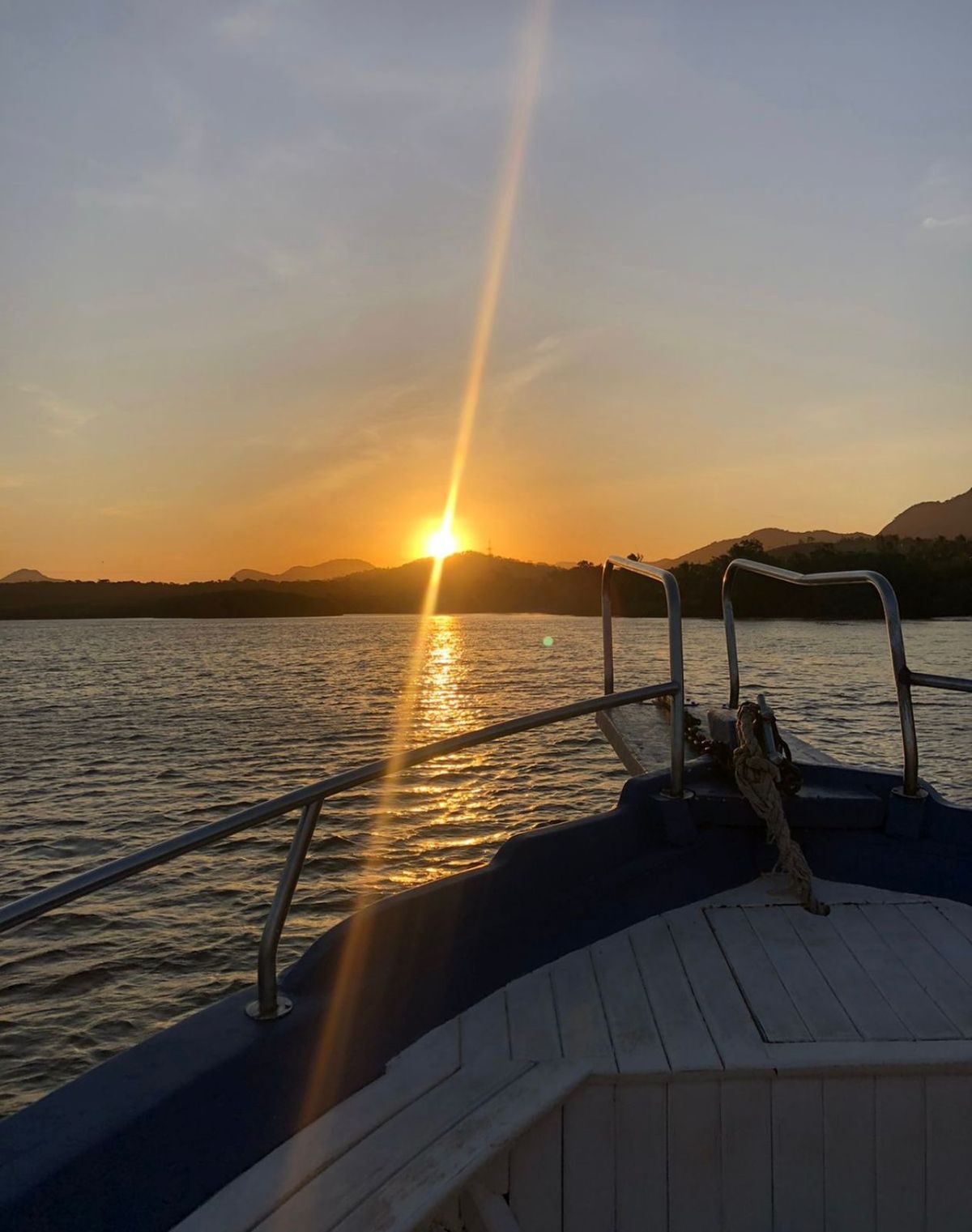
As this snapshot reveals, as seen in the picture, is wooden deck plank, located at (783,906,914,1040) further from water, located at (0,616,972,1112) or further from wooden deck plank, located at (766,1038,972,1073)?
water, located at (0,616,972,1112)

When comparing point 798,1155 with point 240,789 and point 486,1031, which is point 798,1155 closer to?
point 486,1031

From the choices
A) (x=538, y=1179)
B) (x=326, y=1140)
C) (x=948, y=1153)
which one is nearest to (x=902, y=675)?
(x=948, y=1153)

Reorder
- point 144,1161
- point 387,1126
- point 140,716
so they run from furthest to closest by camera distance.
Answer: point 140,716, point 387,1126, point 144,1161

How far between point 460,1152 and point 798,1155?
97cm

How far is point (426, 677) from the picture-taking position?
170 feet

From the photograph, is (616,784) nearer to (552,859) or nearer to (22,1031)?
(22,1031)

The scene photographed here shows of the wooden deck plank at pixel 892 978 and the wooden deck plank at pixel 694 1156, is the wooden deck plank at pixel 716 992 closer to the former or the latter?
the wooden deck plank at pixel 694 1156

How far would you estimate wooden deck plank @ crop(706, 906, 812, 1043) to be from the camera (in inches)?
109

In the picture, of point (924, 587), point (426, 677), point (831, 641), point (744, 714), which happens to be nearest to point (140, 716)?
point (426, 677)

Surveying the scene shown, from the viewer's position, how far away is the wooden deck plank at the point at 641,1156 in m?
2.47

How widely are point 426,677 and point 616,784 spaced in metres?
32.7

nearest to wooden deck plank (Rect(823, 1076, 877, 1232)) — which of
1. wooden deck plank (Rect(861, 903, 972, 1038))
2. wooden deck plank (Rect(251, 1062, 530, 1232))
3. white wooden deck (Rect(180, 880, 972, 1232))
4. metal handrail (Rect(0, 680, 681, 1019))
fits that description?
white wooden deck (Rect(180, 880, 972, 1232))

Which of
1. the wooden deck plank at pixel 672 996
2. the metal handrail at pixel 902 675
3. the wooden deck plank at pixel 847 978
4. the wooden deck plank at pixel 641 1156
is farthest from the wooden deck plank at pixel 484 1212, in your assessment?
the metal handrail at pixel 902 675

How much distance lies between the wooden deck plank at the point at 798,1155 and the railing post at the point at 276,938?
54.7 inches
